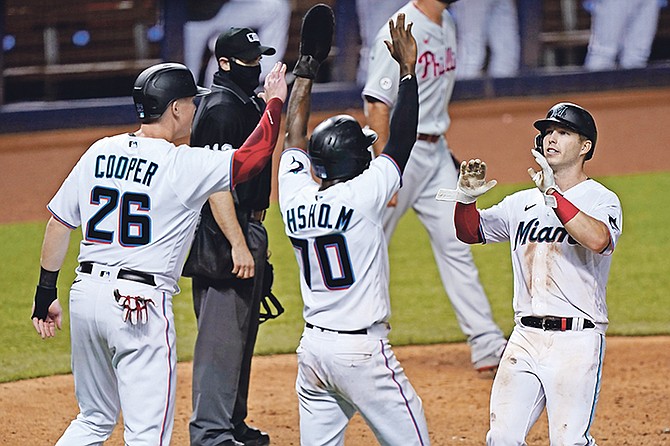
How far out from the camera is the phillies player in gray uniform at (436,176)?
243 inches

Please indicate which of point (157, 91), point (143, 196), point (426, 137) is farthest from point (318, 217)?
point (426, 137)

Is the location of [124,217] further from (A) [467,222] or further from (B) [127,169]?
(A) [467,222]

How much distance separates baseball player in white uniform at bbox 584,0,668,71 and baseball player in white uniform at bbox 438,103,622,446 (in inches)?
455

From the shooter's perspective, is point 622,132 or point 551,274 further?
point 622,132

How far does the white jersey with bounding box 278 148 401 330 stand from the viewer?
12.9 ft

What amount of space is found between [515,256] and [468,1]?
1112 cm

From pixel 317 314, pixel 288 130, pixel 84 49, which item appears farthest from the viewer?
pixel 84 49

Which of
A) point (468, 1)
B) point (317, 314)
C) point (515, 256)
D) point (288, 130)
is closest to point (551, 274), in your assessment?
point (515, 256)

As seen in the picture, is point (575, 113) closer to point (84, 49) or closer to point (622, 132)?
A: point (622, 132)

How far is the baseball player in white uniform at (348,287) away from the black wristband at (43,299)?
0.95 m

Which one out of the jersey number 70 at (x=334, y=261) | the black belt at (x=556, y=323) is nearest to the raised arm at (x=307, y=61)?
the jersey number 70 at (x=334, y=261)

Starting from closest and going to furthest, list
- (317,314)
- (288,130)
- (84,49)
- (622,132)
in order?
(317,314) < (288,130) < (622,132) < (84,49)

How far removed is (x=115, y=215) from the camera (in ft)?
13.1

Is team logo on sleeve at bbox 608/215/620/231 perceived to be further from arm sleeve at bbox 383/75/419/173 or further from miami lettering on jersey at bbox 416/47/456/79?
miami lettering on jersey at bbox 416/47/456/79
